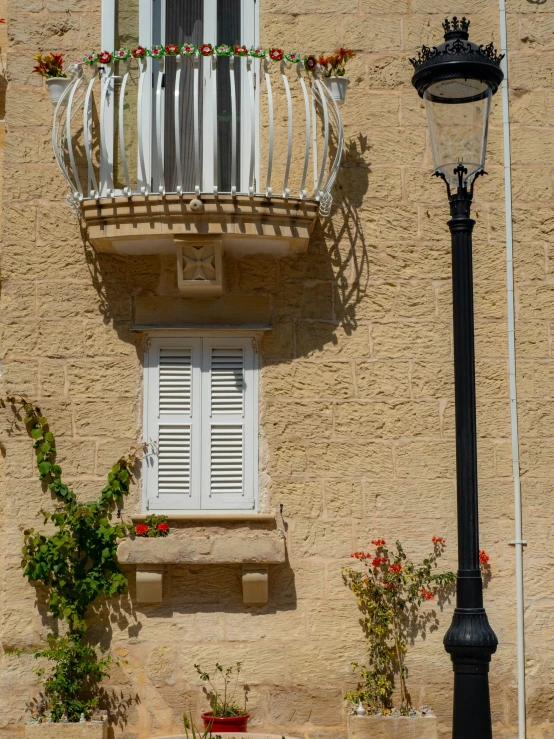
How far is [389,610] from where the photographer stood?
746cm

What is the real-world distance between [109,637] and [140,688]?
411 mm

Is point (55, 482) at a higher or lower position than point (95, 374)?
lower

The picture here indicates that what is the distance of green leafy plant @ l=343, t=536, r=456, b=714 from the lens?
7418 millimetres

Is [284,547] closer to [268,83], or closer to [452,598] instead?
[452,598]

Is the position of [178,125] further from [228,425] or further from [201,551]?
[201,551]

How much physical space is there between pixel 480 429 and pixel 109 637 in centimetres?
303

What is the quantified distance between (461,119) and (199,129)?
10.4 feet

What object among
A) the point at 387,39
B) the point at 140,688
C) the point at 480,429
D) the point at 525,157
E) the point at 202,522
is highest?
the point at 387,39

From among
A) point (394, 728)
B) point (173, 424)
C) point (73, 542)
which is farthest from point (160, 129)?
point (394, 728)

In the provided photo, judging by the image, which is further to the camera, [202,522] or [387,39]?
[387,39]

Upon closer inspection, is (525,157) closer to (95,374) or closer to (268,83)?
(268,83)

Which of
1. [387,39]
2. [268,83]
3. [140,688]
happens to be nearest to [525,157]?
[387,39]

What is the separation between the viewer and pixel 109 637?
753cm

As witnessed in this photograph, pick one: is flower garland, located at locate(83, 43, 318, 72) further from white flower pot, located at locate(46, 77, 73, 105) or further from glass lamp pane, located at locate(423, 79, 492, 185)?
glass lamp pane, located at locate(423, 79, 492, 185)
